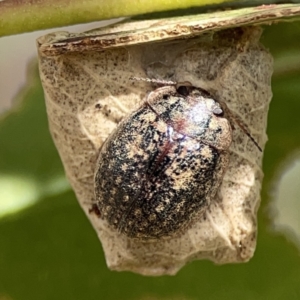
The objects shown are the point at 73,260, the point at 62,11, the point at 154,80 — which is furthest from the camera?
the point at 73,260

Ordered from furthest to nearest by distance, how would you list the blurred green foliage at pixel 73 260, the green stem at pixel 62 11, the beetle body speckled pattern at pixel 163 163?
1. the blurred green foliage at pixel 73 260
2. the beetle body speckled pattern at pixel 163 163
3. the green stem at pixel 62 11

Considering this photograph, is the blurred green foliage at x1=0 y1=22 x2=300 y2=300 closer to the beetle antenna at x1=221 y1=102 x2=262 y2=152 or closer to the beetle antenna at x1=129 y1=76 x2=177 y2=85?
the beetle antenna at x1=221 y1=102 x2=262 y2=152

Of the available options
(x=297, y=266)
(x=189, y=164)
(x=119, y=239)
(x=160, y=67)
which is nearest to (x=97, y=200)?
(x=119, y=239)

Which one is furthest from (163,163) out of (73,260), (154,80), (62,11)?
(73,260)

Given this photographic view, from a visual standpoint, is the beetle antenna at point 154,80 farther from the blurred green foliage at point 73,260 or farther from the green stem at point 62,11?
the blurred green foliage at point 73,260

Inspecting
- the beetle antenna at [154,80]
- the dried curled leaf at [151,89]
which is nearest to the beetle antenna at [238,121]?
the dried curled leaf at [151,89]

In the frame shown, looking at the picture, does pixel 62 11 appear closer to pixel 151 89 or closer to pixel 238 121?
pixel 151 89
